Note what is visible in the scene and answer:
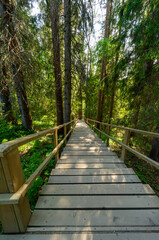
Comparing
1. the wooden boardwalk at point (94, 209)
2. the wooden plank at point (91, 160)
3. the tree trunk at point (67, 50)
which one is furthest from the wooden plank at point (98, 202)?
the tree trunk at point (67, 50)

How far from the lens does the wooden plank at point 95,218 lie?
1138 millimetres

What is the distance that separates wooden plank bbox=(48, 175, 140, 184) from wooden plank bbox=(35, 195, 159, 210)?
32 cm

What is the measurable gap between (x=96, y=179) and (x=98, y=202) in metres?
0.46

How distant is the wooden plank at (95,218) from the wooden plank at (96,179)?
0.52 meters

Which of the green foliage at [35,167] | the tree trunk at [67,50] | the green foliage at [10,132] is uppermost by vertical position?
the tree trunk at [67,50]

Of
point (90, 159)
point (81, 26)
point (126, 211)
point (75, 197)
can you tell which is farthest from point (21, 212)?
point (81, 26)

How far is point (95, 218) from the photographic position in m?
1.19

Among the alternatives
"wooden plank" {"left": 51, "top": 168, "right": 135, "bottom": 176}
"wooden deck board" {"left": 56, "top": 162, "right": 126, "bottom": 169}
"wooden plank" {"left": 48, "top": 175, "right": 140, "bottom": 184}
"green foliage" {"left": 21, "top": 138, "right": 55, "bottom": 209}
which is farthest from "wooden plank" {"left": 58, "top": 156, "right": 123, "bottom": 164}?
"green foliage" {"left": 21, "top": 138, "right": 55, "bottom": 209}

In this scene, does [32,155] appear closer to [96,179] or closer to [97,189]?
[96,179]

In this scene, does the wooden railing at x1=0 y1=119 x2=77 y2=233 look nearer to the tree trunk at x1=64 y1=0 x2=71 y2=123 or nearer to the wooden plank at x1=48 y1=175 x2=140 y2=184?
the wooden plank at x1=48 y1=175 x2=140 y2=184

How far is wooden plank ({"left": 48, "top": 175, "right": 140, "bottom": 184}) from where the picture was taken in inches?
70.2

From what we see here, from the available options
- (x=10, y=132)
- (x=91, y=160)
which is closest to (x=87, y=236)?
(x=91, y=160)

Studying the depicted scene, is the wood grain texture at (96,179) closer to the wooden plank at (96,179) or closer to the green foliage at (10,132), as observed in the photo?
the wooden plank at (96,179)

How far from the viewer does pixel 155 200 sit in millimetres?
1426
